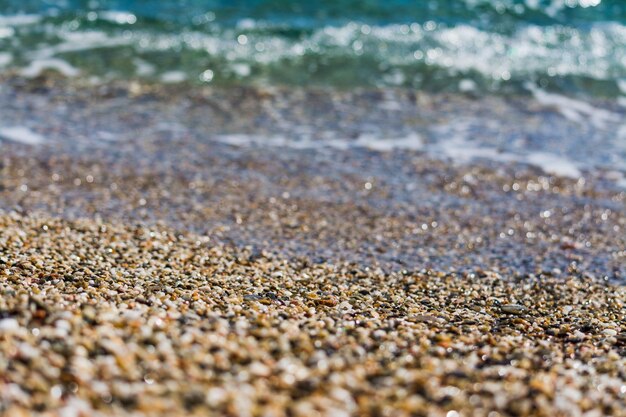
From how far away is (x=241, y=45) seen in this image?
12.4 metres

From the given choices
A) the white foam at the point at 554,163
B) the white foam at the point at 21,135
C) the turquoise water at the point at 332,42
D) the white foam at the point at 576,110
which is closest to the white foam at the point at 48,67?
the turquoise water at the point at 332,42

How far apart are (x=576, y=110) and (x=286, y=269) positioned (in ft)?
21.0

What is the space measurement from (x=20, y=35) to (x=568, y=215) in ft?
31.9

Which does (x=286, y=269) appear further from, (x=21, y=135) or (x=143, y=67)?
(x=143, y=67)

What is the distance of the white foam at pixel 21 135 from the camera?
781 cm

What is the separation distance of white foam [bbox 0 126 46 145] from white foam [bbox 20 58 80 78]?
7.46 ft

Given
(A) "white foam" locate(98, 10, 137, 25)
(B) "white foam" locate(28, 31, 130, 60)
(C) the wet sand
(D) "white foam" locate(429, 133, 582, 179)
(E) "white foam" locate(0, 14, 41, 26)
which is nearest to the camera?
(C) the wet sand

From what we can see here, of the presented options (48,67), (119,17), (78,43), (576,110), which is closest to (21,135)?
(48,67)

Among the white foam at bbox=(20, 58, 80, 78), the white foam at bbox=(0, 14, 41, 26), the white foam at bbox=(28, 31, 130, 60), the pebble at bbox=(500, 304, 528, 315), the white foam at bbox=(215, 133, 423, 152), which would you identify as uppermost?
the white foam at bbox=(0, 14, 41, 26)

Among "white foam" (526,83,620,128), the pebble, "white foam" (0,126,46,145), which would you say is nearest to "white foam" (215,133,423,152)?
"white foam" (0,126,46,145)

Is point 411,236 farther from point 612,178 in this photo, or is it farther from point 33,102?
point 33,102

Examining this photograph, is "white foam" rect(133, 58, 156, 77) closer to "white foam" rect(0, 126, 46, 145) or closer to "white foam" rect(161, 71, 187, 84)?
"white foam" rect(161, 71, 187, 84)

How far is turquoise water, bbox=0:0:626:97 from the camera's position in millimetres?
10898

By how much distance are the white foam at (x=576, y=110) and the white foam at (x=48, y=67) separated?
6909 millimetres
